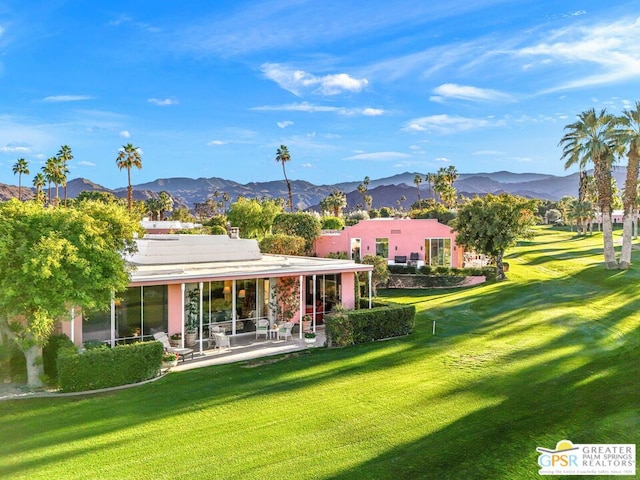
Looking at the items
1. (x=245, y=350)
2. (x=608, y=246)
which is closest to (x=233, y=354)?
(x=245, y=350)

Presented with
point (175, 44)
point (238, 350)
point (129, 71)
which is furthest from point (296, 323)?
point (129, 71)

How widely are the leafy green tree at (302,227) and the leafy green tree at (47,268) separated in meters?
31.1

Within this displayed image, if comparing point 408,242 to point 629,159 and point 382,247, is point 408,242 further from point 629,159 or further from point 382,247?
point 629,159

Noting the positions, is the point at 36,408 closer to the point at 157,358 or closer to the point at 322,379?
the point at 157,358

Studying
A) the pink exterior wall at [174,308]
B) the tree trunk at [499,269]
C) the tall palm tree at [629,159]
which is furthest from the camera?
the tree trunk at [499,269]

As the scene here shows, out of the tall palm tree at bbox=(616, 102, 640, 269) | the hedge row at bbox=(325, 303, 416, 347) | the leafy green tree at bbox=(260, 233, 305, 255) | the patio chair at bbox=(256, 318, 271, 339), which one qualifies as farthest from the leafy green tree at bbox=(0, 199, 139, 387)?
the tall palm tree at bbox=(616, 102, 640, 269)

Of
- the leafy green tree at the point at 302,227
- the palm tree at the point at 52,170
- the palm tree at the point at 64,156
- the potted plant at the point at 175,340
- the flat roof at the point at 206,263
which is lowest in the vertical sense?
the potted plant at the point at 175,340

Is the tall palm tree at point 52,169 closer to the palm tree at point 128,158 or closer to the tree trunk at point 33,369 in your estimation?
the palm tree at point 128,158

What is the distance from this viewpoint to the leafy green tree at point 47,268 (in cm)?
1083

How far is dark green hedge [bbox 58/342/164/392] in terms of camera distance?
11289 millimetres

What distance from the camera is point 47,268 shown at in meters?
10.6

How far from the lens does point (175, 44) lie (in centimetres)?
3148

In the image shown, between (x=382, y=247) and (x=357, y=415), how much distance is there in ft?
92.2

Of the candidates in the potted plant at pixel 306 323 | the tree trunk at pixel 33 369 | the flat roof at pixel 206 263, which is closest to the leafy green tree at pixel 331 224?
the flat roof at pixel 206 263
